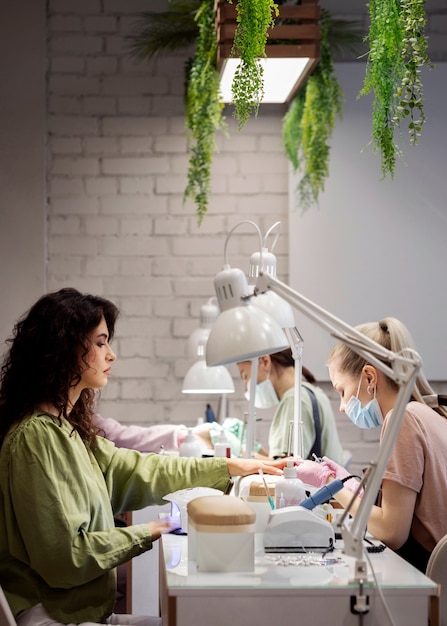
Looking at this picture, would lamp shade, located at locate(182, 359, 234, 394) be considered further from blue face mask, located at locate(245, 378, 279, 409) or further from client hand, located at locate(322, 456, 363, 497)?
client hand, located at locate(322, 456, 363, 497)

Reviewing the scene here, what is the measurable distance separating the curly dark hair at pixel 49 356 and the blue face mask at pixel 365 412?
2.62 feet

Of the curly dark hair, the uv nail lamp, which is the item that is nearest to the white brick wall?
the curly dark hair

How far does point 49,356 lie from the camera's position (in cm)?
246

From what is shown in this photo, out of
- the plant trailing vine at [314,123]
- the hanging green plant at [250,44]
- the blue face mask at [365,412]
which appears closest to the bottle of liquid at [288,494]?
the blue face mask at [365,412]

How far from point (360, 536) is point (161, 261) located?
3300 mm

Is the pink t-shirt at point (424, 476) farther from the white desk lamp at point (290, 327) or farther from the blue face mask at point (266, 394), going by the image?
the blue face mask at point (266, 394)

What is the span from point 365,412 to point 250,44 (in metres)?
→ 1.31

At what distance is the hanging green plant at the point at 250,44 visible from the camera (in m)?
2.98

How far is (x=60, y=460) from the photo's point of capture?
2.26 meters

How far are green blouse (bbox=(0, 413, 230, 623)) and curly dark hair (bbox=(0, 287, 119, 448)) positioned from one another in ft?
0.29

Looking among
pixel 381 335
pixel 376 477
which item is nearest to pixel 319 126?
pixel 381 335

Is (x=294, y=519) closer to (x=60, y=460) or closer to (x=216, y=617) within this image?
(x=216, y=617)

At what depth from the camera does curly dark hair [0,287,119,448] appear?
7.93 feet

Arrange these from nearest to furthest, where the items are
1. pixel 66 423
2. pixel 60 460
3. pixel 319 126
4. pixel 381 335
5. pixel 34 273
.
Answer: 1. pixel 60 460
2. pixel 66 423
3. pixel 381 335
4. pixel 319 126
5. pixel 34 273
